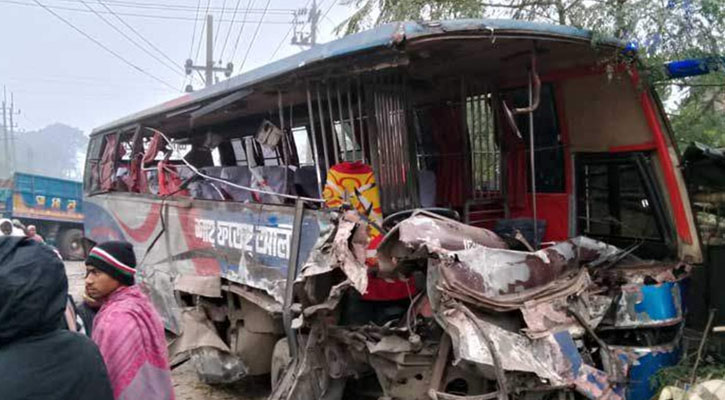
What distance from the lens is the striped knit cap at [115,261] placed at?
8.13 feet

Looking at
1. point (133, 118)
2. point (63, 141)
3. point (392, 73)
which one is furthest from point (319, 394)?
point (63, 141)

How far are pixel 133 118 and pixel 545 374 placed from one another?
674cm

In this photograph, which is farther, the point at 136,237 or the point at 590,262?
the point at 136,237

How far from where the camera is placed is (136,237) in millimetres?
7398

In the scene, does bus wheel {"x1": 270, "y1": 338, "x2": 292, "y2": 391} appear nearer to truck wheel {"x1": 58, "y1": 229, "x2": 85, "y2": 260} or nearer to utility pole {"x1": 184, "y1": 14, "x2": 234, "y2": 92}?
truck wheel {"x1": 58, "y1": 229, "x2": 85, "y2": 260}

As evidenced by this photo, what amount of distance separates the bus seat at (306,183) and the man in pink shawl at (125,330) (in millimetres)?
3760

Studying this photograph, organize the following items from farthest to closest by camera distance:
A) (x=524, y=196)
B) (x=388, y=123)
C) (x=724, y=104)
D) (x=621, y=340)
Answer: (x=724, y=104), (x=524, y=196), (x=388, y=123), (x=621, y=340)

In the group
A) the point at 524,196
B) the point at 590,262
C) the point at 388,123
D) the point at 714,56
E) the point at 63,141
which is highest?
the point at 63,141

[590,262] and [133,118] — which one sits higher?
[133,118]

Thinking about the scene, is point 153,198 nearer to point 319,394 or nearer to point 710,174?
point 319,394

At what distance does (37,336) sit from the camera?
1.81 m

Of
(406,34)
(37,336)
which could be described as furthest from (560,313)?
(37,336)

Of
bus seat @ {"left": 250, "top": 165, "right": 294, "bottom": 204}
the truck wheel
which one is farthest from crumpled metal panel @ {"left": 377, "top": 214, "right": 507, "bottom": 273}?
the truck wheel

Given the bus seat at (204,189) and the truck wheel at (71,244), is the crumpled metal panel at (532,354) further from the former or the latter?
the truck wheel at (71,244)
